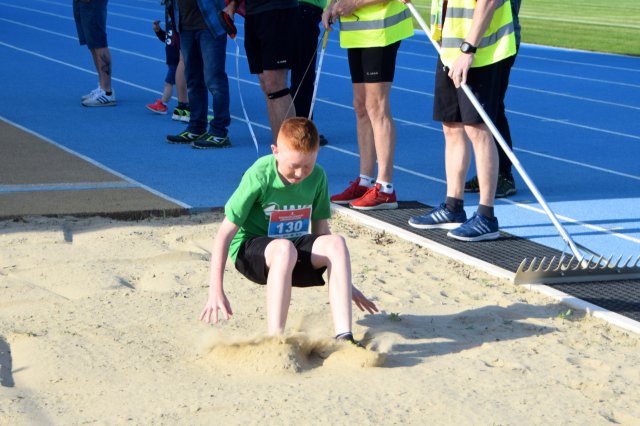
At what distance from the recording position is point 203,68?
9.06 meters

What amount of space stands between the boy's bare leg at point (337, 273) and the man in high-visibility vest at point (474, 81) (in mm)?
2046

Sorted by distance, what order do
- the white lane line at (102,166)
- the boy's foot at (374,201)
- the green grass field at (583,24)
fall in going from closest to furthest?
the boy's foot at (374,201) < the white lane line at (102,166) < the green grass field at (583,24)

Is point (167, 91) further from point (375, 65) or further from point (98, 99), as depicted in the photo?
point (375, 65)

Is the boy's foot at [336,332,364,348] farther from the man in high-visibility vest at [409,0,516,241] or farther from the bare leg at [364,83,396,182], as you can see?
the bare leg at [364,83,396,182]

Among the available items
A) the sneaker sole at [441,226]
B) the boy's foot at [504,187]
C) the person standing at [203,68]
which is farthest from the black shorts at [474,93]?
the person standing at [203,68]

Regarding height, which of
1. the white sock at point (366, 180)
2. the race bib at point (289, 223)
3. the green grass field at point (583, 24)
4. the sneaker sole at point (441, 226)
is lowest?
the green grass field at point (583, 24)

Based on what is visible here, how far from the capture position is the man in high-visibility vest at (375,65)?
6.84 m

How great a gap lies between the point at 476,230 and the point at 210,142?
349 centimetres

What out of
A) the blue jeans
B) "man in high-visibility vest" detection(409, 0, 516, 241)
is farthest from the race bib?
the blue jeans

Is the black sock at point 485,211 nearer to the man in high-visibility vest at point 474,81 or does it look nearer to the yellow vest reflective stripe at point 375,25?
the man in high-visibility vest at point 474,81

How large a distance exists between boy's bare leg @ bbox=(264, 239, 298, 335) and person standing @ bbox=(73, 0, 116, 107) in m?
7.28

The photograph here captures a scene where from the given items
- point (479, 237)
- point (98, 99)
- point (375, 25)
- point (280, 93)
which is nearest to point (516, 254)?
point (479, 237)

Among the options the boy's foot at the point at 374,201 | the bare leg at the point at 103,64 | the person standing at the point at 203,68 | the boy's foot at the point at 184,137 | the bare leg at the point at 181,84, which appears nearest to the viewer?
the boy's foot at the point at 374,201

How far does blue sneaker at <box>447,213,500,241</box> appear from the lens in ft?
A: 20.4
